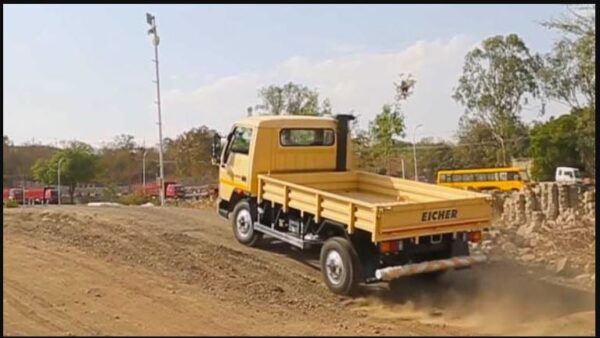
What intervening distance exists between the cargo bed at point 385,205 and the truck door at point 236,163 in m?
0.51

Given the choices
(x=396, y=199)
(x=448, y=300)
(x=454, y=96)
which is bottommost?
(x=448, y=300)

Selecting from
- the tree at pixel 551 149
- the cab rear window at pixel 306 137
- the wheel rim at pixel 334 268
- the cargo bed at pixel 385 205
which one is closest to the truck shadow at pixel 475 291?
the wheel rim at pixel 334 268

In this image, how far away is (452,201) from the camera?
356 inches

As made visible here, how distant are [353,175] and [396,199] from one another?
1.02 metres

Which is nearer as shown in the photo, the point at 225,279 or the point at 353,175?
the point at 225,279

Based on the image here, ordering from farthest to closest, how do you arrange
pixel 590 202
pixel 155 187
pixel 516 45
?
pixel 516 45
pixel 155 187
pixel 590 202

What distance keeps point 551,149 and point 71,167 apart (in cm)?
2552

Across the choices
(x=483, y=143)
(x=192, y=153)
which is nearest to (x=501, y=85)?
(x=483, y=143)

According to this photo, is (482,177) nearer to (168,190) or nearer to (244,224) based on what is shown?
(168,190)

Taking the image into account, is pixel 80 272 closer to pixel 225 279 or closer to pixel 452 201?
pixel 225 279

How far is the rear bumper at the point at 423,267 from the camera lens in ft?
28.2

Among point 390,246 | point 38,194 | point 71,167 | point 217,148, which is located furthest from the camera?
point 71,167

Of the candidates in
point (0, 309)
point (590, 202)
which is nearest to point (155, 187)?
point (590, 202)

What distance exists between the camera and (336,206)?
29.5 ft
